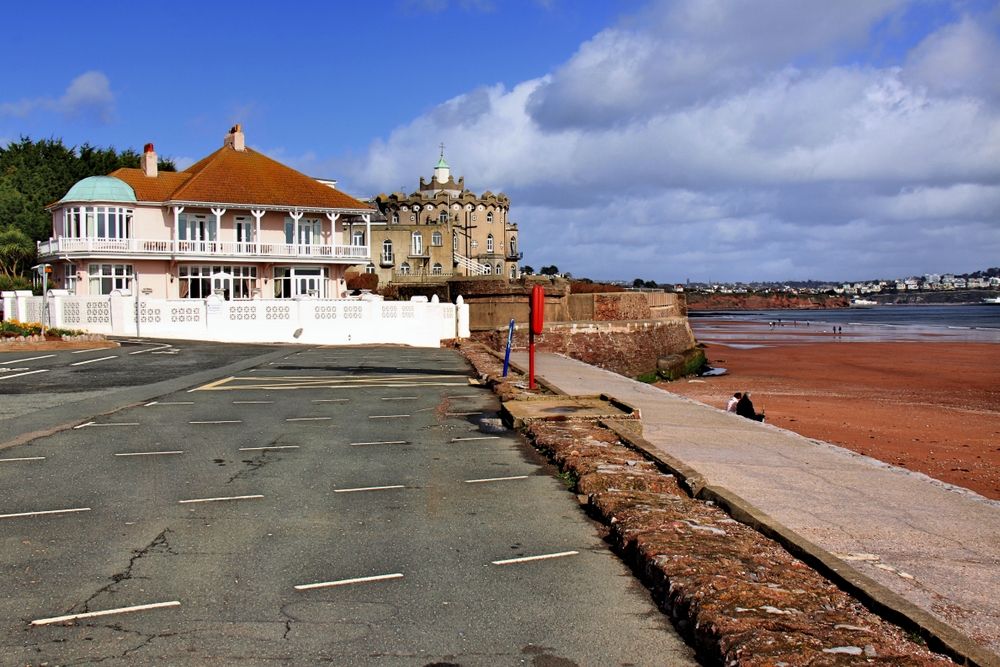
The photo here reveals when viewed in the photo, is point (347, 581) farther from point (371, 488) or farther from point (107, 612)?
point (371, 488)

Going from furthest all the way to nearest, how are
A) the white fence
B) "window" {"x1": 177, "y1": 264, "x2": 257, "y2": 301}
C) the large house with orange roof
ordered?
Answer: "window" {"x1": 177, "y1": 264, "x2": 257, "y2": 301}
the large house with orange roof
the white fence

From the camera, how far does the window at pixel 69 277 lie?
37.5 metres

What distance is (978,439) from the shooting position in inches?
801

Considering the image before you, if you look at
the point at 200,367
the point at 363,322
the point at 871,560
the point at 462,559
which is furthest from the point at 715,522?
the point at 363,322

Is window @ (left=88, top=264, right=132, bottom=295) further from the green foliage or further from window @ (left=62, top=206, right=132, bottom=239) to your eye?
the green foliage

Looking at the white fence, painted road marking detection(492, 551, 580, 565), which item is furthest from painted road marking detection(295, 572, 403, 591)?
the white fence

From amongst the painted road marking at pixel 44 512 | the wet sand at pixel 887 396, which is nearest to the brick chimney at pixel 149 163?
the wet sand at pixel 887 396

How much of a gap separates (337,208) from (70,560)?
3610 cm

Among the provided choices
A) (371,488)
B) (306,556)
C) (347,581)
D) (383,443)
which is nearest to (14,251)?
(383,443)

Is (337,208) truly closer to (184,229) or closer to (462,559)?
(184,229)

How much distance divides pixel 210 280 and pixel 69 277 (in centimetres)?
607

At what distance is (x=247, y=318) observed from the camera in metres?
28.4

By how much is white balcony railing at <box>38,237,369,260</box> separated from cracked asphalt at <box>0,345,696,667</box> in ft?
95.4

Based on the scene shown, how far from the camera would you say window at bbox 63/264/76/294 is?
37.5 metres
